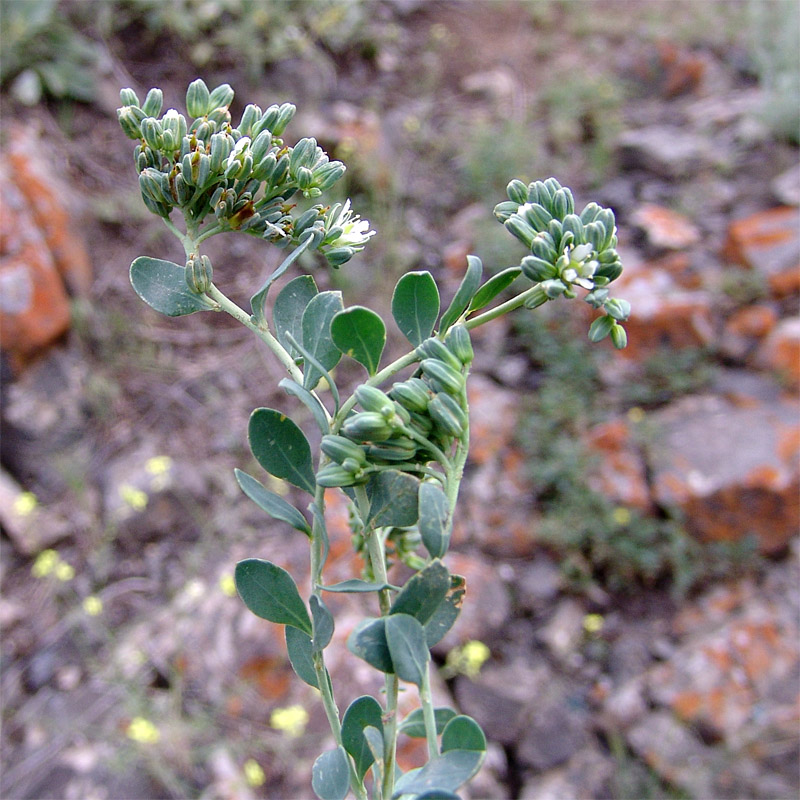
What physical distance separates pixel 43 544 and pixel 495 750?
1.71 metres

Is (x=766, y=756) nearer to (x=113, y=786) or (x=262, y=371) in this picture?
(x=113, y=786)

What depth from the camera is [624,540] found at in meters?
2.61

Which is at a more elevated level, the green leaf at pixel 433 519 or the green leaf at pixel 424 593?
the green leaf at pixel 433 519

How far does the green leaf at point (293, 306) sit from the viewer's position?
2.02 ft

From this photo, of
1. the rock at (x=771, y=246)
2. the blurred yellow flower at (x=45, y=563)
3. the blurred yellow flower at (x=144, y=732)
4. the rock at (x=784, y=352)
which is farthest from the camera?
the rock at (x=771, y=246)

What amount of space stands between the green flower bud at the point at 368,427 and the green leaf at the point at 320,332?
0.26ft

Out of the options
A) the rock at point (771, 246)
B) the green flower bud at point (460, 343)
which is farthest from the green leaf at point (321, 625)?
the rock at point (771, 246)

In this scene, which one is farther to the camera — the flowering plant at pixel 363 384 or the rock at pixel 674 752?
the rock at pixel 674 752

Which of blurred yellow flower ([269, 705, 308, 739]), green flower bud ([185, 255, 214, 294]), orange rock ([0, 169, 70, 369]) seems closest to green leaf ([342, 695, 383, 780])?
green flower bud ([185, 255, 214, 294])

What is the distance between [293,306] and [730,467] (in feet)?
8.50

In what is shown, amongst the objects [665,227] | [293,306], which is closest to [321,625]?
[293,306]

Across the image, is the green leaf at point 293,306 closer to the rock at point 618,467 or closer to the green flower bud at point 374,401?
the green flower bud at point 374,401

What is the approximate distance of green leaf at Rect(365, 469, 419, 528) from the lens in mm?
512

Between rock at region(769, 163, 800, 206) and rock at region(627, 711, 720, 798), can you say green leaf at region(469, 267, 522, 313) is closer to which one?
rock at region(627, 711, 720, 798)
